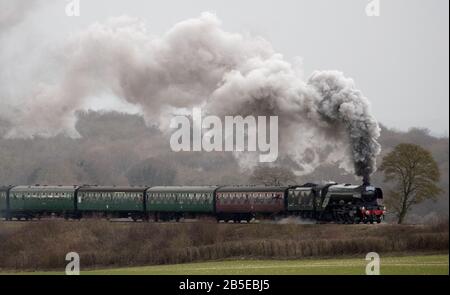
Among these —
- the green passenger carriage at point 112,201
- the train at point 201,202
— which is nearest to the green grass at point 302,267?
the train at point 201,202

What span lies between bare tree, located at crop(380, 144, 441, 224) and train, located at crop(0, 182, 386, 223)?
704 cm

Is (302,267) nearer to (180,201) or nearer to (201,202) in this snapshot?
(201,202)

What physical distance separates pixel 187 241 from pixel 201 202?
29.2 feet

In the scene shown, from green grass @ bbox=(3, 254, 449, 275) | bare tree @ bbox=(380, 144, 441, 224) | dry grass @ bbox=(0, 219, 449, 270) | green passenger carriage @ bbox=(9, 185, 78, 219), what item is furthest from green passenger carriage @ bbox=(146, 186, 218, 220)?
green grass @ bbox=(3, 254, 449, 275)

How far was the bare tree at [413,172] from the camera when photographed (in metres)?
73.1

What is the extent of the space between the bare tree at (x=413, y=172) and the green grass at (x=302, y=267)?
18.6 metres

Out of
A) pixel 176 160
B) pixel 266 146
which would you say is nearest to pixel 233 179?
pixel 176 160

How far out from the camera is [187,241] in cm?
6706

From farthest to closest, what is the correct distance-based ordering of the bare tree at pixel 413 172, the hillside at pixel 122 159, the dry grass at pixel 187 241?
the hillside at pixel 122 159
the bare tree at pixel 413 172
the dry grass at pixel 187 241

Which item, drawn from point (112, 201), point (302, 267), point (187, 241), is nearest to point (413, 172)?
point (187, 241)

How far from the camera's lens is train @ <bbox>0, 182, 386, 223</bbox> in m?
67.0

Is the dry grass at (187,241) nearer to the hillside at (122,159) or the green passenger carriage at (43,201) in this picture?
the green passenger carriage at (43,201)

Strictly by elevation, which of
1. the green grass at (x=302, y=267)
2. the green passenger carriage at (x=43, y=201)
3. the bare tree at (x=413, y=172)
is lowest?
the green grass at (x=302, y=267)
